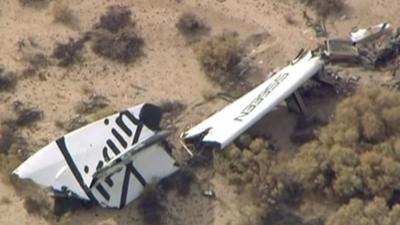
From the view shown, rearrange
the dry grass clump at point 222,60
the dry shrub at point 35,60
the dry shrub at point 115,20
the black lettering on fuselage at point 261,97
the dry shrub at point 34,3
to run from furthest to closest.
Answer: the dry shrub at point 34,3, the dry shrub at point 115,20, the dry shrub at point 35,60, the dry grass clump at point 222,60, the black lettering on fuselage at point 261,97

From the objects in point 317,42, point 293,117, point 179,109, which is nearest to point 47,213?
point 179,109

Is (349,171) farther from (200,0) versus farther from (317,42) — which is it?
(200,0)

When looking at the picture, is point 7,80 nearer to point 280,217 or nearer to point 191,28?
point 191,28

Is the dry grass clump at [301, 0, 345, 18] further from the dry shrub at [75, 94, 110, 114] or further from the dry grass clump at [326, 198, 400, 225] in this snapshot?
the dry grass clump at [326, 198, 400, 225]

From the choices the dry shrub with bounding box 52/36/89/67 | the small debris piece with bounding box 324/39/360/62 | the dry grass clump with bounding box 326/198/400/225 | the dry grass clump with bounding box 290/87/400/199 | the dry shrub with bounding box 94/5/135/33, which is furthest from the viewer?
the dry shrub with bounding box 94/5/135/33

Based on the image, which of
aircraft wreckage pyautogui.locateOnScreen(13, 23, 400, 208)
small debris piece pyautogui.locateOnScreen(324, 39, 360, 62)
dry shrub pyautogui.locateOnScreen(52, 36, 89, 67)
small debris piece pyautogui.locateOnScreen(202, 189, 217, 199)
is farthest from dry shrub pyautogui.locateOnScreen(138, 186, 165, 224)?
small debris piece pyautogui.locateOnScreen(324, 39, 360, 62)

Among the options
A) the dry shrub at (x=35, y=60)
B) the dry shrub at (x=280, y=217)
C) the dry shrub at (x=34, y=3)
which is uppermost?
the dry shrub at (x=34, y=3)

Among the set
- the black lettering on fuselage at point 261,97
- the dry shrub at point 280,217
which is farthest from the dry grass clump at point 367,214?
the black lettering on fuselage at point 261,97

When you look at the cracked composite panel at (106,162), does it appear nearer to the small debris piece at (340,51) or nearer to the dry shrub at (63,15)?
the dry shrub at (63,15)
